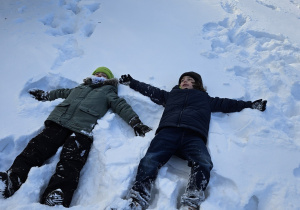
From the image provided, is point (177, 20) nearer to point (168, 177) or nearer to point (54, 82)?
point (54, 82)

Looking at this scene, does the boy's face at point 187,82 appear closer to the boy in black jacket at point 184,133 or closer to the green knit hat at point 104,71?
the boy in black jacket at point 184,133

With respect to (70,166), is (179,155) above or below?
above

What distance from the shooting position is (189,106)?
2.58 meters

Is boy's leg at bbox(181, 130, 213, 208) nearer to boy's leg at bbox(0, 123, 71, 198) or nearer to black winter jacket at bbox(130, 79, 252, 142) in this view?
black winter jacket at bbox(130, 79, 252, 142)

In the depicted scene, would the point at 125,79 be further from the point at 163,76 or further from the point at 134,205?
the point at 134,205

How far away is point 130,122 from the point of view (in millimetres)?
2648

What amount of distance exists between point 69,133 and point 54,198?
2.82 feet

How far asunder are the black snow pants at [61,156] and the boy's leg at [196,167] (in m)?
0.99

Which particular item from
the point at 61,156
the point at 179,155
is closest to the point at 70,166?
the point at 61,156

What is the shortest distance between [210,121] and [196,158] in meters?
0.72

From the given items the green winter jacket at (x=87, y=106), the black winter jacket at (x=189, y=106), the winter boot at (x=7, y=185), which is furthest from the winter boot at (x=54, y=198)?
the black winter jacket at (x=189, y=106)

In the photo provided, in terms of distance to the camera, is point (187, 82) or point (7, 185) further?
point (187, 82)

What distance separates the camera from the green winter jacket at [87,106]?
2.52 metres

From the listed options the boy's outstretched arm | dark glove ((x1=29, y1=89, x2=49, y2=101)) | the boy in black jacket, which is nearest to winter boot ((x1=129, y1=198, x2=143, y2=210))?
the boy in black jacket
